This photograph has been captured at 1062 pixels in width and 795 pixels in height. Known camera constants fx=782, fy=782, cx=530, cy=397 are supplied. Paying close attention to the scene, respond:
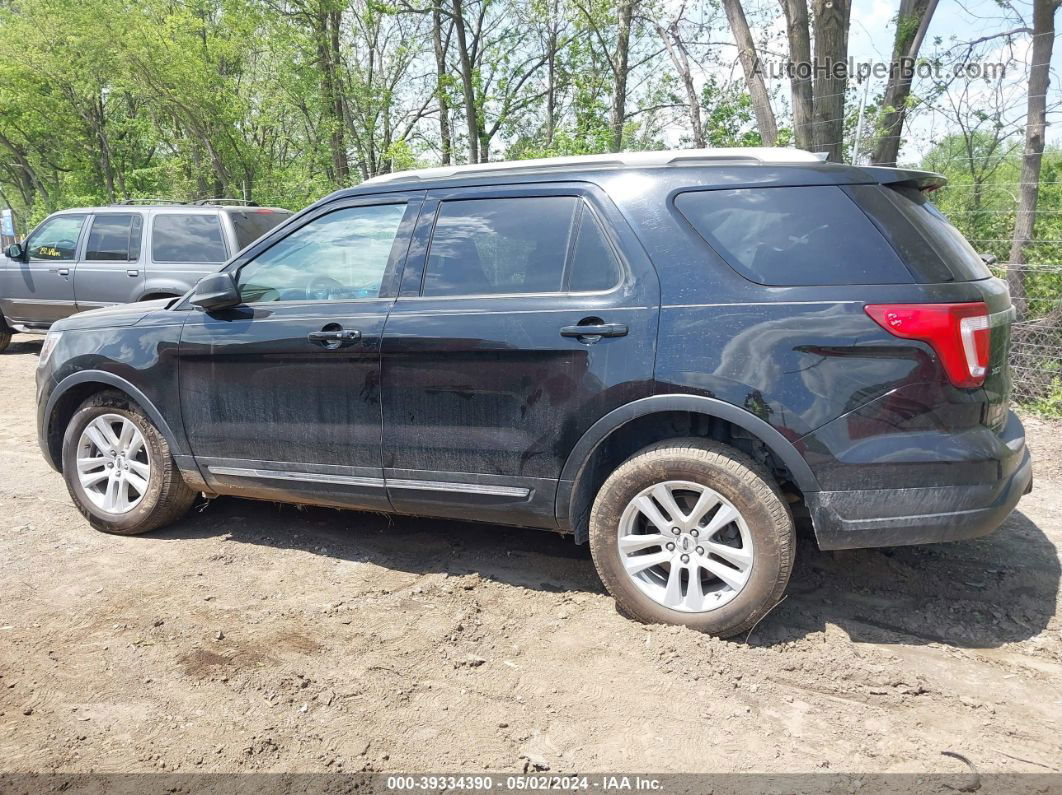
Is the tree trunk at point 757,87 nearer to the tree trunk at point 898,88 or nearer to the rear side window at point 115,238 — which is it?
the tree trunk at point 898,88

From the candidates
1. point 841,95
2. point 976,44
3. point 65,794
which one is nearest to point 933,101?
point 976,44

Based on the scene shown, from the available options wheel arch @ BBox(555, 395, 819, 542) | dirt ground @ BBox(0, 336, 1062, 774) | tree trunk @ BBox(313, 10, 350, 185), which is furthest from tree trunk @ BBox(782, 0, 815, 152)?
tree trunk @ BBox(313, 10, 350, 185)

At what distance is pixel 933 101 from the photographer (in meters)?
10.8

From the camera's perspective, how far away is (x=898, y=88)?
953 cm

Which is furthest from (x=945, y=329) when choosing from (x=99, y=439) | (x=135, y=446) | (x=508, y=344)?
(x=99, y=439)

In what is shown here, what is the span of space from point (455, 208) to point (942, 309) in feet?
6.97

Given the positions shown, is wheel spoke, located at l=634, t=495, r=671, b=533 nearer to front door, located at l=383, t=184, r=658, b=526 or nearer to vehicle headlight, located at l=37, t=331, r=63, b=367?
front door, located at l=383, t=184, r=658, b=526

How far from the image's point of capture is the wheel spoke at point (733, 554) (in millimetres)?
3064

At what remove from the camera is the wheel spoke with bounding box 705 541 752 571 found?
306 centimetres

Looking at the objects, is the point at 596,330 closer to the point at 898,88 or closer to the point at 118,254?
the point at 898,88

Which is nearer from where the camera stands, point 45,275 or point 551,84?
point 45,275

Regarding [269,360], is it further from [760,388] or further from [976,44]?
[976,44]

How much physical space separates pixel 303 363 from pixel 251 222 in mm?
6337

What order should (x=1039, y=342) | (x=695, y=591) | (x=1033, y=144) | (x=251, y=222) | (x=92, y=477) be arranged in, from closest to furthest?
(x=695, y=591), (x=92, y=477), (x=1039, y=342), (x=1033, y=144), (x=251, y=222)
